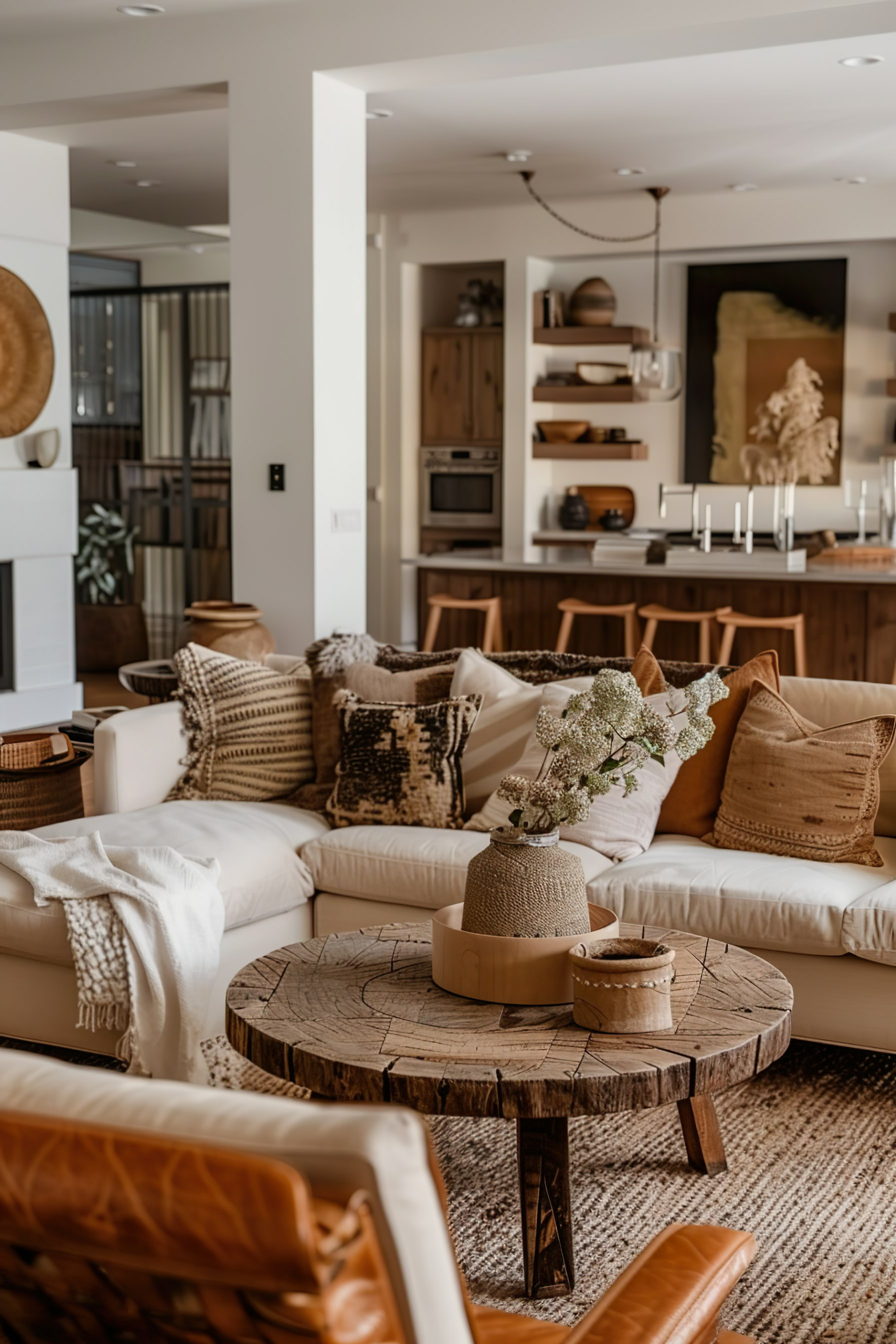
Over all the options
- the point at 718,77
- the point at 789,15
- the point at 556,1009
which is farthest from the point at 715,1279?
the point at 718,77

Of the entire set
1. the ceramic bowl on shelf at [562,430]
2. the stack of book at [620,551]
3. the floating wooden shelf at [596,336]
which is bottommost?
the stack of book at [620,551]

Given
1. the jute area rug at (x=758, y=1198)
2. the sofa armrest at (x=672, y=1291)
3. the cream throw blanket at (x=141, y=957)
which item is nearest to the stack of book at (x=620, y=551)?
the jute area rug at (x=758, y=1198)

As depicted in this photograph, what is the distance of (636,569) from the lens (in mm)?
6773

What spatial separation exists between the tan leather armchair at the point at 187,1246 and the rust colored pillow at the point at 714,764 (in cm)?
263

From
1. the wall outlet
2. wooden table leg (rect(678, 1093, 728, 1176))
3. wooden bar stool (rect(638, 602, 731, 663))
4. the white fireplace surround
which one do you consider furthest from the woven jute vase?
the white fireplace surround

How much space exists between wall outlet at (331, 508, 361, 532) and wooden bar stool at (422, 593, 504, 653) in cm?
188

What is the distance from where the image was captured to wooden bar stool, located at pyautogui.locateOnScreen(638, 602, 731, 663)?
6.62 meters

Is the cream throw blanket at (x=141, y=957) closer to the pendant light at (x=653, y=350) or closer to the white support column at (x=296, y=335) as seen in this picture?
the white support column at (x=296, y=335)

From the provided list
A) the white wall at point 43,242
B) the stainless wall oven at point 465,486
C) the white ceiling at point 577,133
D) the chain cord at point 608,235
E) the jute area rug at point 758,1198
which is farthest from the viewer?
the stainless wall oven at point 465,486

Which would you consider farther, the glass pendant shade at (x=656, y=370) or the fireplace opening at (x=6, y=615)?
the glass pendant shade at (x=656, y=370)

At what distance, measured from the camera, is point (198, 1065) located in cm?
281

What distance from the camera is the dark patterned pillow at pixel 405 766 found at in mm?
3479


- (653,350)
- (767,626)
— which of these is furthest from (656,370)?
(767,626)

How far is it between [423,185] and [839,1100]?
20.9 ft
